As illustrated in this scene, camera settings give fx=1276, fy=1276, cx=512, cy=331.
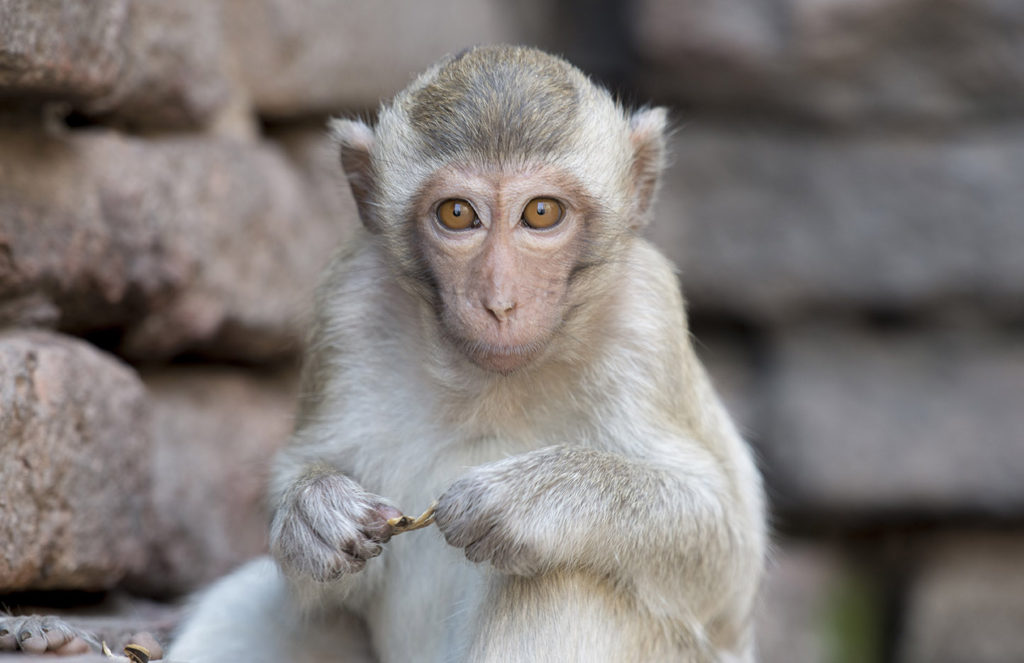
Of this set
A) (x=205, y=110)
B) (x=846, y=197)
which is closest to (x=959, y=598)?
(x=846, y=197)

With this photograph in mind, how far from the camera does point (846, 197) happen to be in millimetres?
7082

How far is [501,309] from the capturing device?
11.6ft

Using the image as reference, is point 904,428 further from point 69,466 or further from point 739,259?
point 69,466

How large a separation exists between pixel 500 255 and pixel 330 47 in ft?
9.39

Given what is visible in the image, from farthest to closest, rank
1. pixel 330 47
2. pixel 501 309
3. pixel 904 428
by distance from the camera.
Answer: pixel 904 428, pixel 330 47, pixel 501 309

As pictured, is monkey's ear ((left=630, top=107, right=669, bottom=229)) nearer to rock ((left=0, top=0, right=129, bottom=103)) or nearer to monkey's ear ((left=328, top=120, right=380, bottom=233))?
monkey's ear ((left=328, top=120, right=380, bottom=233))

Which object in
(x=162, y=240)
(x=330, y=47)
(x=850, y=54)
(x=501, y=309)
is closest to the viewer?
(x=501, y=309)

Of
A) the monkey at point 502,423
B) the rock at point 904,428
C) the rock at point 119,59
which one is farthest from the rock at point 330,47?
the rock at point 904,428

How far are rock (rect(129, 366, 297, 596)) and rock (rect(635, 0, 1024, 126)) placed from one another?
9.52 ft

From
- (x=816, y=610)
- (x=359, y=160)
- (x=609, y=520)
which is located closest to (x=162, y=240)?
(x=359, y=160)

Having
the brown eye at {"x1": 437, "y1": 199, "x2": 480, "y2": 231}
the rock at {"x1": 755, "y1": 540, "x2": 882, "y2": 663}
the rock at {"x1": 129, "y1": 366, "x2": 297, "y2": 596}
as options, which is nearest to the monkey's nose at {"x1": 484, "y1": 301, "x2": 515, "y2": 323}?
the brown eye at {"x1": 437, "y1": 199, "x2": 480, "y2": 231}

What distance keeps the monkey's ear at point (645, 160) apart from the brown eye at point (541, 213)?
1.71 ft

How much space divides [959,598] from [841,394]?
4.47 ft

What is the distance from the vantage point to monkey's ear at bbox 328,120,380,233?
4246 millimetres
